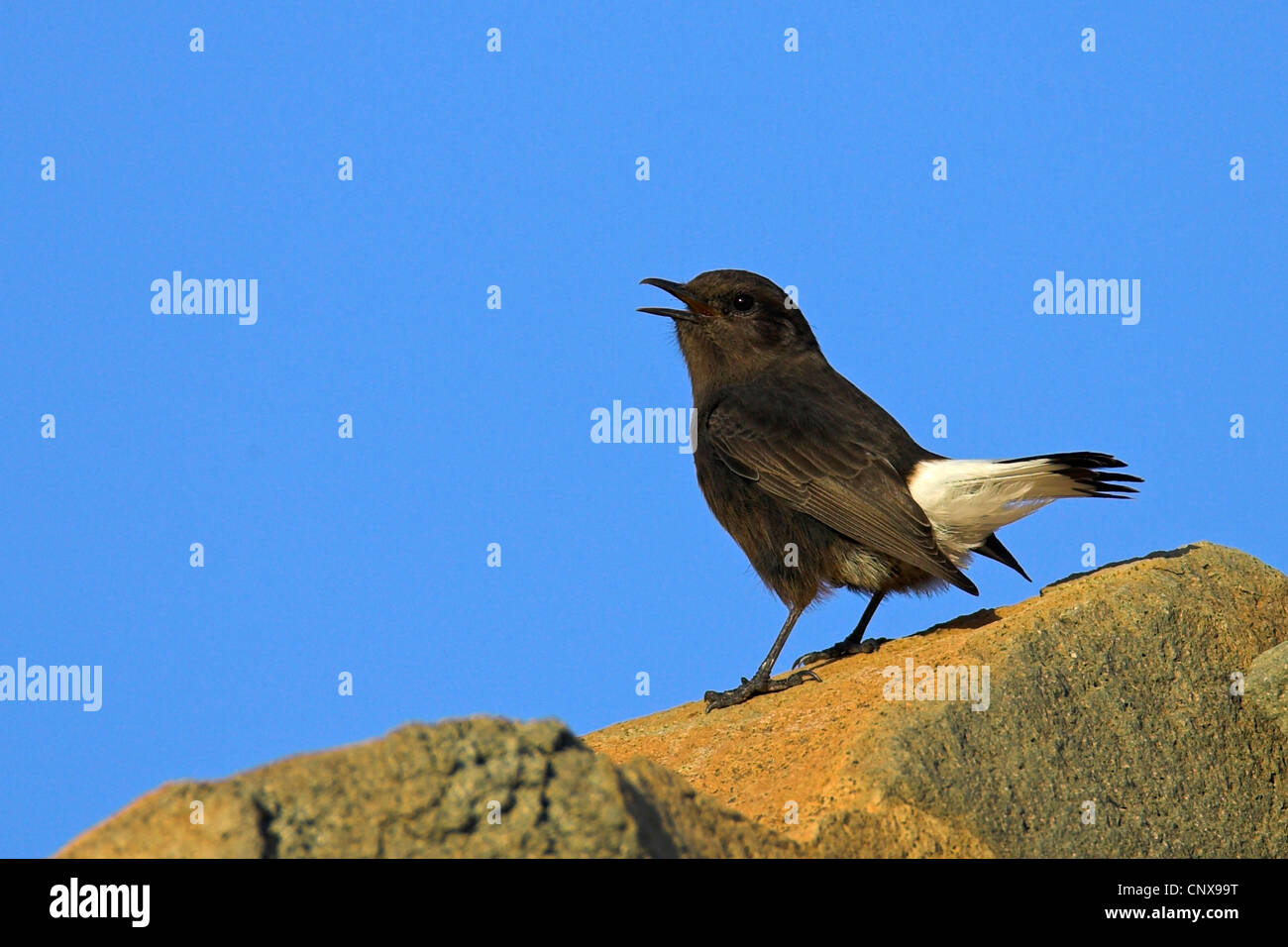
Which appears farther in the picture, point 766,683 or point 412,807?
point 766,683

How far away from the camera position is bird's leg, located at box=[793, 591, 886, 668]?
8695 mm

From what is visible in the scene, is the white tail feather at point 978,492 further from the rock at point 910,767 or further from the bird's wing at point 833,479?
the rock at point 910,767

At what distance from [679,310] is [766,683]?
2.87 metres

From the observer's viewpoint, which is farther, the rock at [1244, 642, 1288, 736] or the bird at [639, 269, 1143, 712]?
the bird at [639, 269, 1143, 712]

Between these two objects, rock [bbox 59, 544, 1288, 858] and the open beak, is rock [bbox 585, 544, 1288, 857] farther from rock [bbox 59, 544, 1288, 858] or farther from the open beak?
the open beak

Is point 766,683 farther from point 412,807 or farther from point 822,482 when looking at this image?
point 412,807

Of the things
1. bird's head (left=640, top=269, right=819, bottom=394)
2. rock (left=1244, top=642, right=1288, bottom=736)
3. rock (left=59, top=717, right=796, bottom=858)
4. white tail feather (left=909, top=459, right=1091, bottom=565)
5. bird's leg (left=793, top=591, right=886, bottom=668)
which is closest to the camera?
rock (left=59, top=717, right=796, bottom=858)

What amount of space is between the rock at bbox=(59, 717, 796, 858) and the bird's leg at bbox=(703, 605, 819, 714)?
365 centimetres

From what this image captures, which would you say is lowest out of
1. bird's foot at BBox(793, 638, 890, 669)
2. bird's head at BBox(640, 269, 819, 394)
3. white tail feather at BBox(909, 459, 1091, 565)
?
bird's foot at BBox(793, 638, 890, 669)

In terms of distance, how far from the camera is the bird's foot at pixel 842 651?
8695 millimetres

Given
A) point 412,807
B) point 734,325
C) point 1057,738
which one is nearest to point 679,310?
point 734,325

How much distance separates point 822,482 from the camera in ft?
27.5

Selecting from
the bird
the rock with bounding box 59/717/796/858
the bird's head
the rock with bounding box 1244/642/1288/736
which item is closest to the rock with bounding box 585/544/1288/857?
the rock with bounding box 1244/642/1288/736

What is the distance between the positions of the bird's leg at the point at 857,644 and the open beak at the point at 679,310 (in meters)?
2.46
